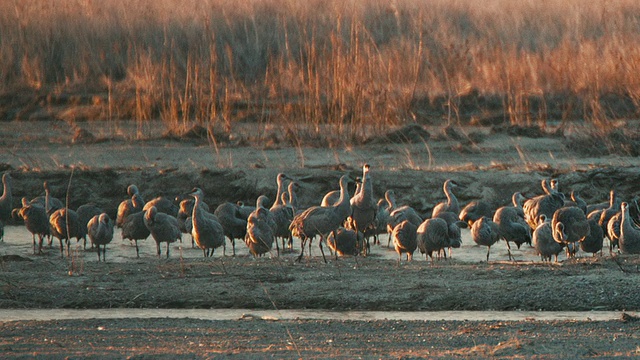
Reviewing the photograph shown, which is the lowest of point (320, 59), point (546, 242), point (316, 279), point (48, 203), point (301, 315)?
point (301, 315)

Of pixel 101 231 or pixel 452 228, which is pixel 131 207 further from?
pixel 452 228

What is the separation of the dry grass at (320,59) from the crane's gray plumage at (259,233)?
6.31 m

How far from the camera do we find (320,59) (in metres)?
21.5

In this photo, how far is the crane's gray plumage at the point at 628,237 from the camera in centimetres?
1383

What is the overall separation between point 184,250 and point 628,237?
226 inches

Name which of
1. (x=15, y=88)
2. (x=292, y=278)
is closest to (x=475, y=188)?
(x=292, y=278)

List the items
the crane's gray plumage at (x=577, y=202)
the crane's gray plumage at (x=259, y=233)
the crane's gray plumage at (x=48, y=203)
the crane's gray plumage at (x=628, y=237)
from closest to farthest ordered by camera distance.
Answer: the crane's gray plumage at (x=628, y=237), the crane's gray plumage at (x=259, y=233), the crane's gray plumage at (x=577, y=202), the crane's gray plumage at (x=48, y=203)

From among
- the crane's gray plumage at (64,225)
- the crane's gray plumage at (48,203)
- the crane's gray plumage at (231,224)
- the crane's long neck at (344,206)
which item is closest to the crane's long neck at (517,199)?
the crane's long neck at (344,206)

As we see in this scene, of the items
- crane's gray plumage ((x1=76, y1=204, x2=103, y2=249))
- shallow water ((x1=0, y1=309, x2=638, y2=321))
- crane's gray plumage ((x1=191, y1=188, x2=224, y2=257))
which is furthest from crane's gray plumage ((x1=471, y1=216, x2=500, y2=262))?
crane's gray plumage ((x1=76, y1=204, x2=103, y2=249))

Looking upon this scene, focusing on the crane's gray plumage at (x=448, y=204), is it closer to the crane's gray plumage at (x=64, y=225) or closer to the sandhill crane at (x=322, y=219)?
the sandhill crane at (x=322, y=219)

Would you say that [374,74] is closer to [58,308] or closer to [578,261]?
[578,261]

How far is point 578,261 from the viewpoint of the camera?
510 inches

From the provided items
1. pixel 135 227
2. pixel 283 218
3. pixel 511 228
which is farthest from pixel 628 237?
pixel 135 227

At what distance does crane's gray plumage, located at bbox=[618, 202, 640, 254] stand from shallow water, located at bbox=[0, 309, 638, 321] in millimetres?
A: 3316
